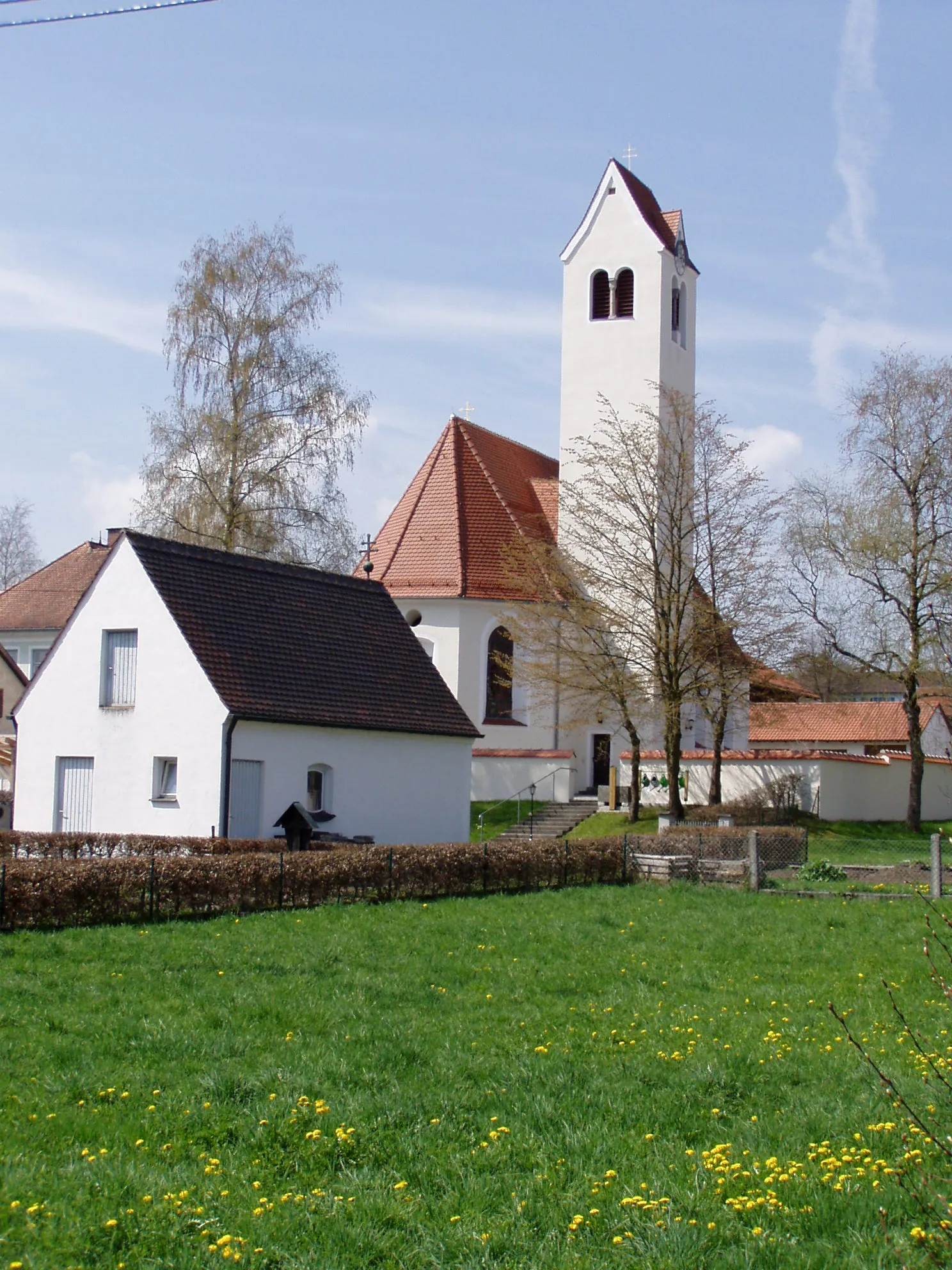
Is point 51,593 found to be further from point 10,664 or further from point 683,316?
point 683,316

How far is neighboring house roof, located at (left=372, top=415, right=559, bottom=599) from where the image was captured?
41438mm

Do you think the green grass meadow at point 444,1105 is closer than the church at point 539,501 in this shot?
Yes

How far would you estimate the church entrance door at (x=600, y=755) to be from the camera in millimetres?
42281

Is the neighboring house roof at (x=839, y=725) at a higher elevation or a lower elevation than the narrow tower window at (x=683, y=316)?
lower

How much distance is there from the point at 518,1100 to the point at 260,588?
66.5 ft

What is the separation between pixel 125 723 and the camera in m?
25.7

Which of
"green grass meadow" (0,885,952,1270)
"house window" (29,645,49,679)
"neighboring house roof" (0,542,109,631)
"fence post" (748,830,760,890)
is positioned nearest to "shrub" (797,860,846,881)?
"fence post" (748,830,760,890)

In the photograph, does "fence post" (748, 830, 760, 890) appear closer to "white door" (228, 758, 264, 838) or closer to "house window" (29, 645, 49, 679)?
"white door" (228, 758, 264, 838)

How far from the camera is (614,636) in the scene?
3838cm

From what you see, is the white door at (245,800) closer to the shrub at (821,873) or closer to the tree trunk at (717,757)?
the shrub at (821,873)

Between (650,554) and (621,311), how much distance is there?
10597 mm

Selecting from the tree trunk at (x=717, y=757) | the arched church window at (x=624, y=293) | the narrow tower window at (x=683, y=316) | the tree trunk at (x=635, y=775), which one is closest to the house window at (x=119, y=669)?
the tree trunk at (x=635, y=775)

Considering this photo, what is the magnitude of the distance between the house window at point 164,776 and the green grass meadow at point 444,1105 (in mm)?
10446

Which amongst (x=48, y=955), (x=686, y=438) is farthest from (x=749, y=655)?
(x=48, y=955)
